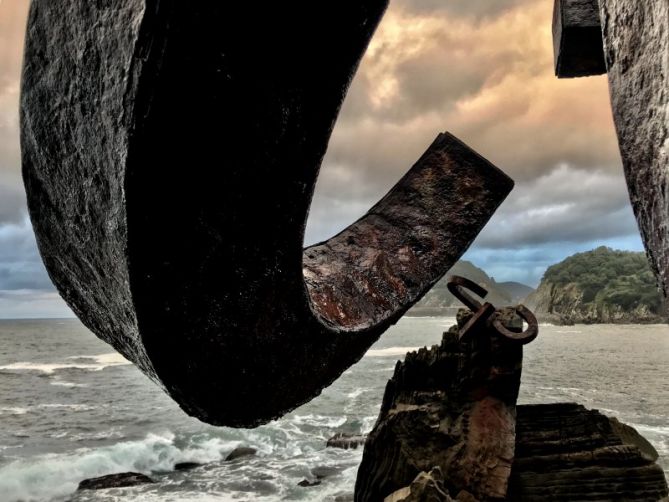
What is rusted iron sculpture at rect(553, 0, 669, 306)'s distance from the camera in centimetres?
84

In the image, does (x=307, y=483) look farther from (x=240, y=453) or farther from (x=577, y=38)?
(x=577, y=38)

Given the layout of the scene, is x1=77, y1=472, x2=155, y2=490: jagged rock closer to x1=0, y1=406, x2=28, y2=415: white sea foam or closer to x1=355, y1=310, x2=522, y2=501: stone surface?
x1=355, y1=310, x2=522, y2=501: stone surface

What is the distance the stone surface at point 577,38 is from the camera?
6.88ft

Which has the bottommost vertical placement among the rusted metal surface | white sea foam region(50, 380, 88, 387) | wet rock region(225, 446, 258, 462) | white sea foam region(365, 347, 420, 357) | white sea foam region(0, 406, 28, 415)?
white sea foam region(0, 406, 28, 415)

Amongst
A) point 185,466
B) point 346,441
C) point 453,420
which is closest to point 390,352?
point 346,441

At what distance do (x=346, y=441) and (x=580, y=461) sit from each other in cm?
1160

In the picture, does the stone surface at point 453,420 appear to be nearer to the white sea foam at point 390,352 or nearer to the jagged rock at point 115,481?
the jagged rock at point 115,481

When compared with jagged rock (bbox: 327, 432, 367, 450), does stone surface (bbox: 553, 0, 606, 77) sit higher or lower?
higher

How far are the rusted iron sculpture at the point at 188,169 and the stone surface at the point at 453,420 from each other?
478 centimetres

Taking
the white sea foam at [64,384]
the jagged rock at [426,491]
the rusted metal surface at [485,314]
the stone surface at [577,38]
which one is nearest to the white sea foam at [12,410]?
the white sea foam at [64,384]

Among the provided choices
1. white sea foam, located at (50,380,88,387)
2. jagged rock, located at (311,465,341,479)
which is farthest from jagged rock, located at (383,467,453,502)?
white sea foam, located at (50,380,88,387)

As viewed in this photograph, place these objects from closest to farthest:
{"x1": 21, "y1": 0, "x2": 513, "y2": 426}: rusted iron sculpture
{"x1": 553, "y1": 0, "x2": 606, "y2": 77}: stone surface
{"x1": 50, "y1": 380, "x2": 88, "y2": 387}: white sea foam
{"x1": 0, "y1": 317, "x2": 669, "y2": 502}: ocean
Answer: {"x1": 21, "y1": 0, "x2": 513, "y2": 426}: rusted iron sculpture, {"x1": 553, "y1": 0, "x2": 606, "y2": 77}: stone surface, {"x1": 0, "y1": 317, "x2": 669, "y2": 502}: ocean, {"x1": 50, "y1": 380, "x2": 88, "y2": 387}: white sea foam

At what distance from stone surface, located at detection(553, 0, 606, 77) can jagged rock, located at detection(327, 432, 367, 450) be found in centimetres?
1550

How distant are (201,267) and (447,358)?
6.05m
